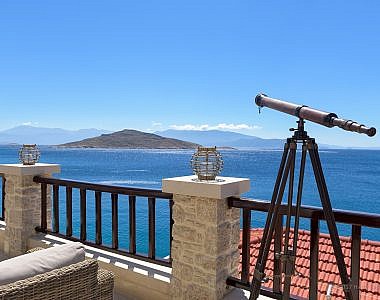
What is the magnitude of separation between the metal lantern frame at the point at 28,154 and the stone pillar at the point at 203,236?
217 cm

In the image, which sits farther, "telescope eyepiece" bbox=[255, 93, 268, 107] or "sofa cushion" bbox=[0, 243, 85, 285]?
"telescope eyepiece" bbox=[255, 93, 268, 107]

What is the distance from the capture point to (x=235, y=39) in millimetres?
16734

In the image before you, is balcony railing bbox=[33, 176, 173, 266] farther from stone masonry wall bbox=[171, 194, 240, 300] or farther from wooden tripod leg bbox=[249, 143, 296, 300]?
wooden tripod leg bbox=[249, 143, 296, 300]

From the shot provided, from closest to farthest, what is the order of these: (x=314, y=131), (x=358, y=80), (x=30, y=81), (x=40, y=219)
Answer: (x=314, y=131), (x=40, y=219), (x=30, y=81), (x=358, y=80)

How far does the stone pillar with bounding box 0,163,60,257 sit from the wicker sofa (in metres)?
2.37

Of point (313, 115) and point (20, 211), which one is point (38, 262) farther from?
point (20, 211)

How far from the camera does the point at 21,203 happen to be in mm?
4051

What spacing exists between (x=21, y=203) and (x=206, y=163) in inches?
95.6

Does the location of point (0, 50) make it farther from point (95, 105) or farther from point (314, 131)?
point (95, 105)

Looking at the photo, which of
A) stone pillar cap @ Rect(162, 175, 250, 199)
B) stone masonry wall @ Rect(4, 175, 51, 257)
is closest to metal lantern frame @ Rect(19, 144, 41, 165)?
stone masonry wall @ Rect(4, 175, 51, 257)

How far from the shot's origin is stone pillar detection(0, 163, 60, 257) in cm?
404

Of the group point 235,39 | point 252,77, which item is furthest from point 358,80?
point 235,39

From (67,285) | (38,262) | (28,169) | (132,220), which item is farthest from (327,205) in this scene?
(28,169)

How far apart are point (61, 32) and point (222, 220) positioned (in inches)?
551
